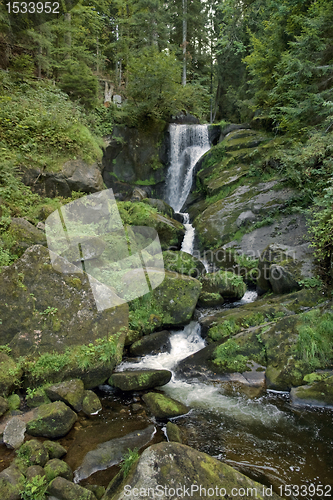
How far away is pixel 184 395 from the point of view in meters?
5.38

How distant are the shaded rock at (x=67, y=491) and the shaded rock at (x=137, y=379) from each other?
207cm

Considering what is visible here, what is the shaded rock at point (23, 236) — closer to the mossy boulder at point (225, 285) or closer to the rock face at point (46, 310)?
the rock face at point (46, 310)

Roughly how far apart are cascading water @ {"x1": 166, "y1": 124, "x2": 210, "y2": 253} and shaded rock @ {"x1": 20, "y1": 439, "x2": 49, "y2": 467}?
13.8 m

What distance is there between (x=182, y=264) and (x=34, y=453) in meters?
6.56

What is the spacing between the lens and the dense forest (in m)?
9.07

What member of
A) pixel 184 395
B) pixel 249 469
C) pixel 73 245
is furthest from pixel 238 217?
pixel 249 469

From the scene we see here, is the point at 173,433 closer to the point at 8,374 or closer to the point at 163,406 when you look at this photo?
the point at 163,406

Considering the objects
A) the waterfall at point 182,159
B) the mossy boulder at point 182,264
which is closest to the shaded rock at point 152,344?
the mossy boulder at point 182,264

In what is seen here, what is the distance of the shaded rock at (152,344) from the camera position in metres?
6.53

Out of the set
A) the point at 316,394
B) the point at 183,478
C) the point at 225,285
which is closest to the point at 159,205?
the point at 225,285

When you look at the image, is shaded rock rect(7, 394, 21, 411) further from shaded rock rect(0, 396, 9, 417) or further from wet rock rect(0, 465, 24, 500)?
wet rock rect(0, 465, 24, 500)

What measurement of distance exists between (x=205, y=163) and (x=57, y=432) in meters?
14.7

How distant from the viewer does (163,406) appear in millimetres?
4809

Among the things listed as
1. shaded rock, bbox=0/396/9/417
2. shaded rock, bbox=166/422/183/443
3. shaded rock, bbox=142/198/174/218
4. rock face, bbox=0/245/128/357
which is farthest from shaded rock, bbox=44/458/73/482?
shaded rock, bbox=142/198/174/218
